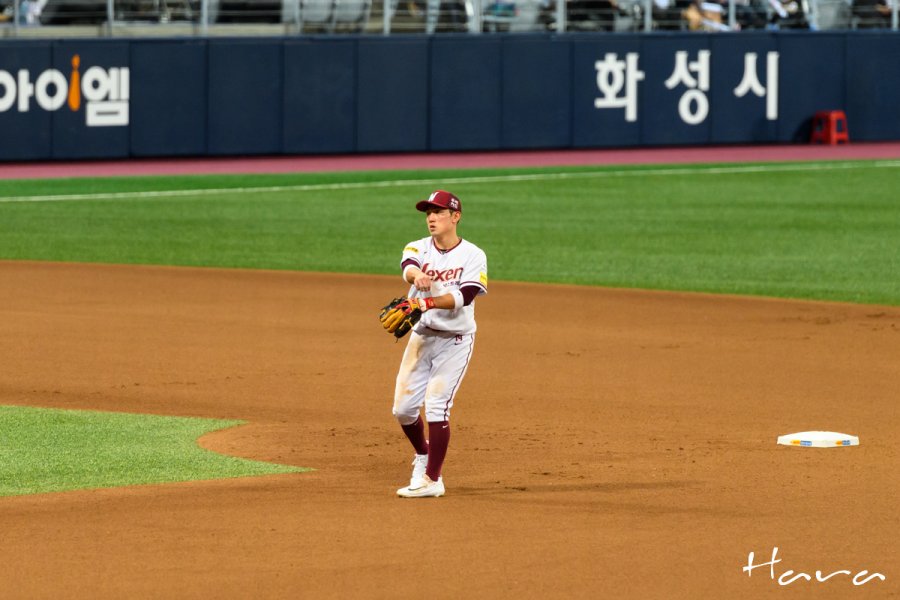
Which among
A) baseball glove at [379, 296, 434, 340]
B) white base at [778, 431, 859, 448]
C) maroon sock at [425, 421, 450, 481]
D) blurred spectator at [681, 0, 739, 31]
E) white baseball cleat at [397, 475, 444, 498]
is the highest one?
blurred spectator at [681, 0, 739, 31]

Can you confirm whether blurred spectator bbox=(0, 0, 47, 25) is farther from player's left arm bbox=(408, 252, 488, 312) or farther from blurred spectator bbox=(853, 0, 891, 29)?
player's left arm bbox=(408, 252, 488, 312)

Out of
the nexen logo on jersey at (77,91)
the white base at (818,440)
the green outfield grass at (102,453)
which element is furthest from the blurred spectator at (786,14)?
the green outfield grass at (102,453)

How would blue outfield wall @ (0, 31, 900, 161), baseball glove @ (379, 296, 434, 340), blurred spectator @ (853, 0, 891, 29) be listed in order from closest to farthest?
baseball glove @ (379, 296, 434, 340) → blue outfield wall @ (0, 31, 900, 161) → blurred spectator @ (853, 0, 891, 29)

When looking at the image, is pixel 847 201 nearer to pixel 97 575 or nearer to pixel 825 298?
pixel 825 298

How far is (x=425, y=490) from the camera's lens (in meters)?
7.88

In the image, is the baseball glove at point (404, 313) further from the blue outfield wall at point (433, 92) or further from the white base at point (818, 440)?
the blue outfield wall at point (433, 92)

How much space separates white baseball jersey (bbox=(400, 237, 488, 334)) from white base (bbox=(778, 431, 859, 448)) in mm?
2320

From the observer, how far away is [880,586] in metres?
6.43

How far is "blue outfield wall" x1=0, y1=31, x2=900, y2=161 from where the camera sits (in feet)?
90.3

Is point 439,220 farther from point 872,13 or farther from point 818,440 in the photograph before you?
point 872,13

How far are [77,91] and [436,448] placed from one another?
20.9 meters

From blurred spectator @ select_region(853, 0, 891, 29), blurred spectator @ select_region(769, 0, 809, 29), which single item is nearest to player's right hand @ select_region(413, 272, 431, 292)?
blurred spectator @ select_region(769, 0, 809, 29)

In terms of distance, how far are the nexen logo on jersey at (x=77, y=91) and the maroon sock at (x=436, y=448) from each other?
67.7 ft

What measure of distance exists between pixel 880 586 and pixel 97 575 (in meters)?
3.08
